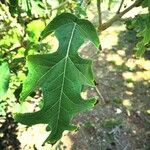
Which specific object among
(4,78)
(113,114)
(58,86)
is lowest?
(113,114)

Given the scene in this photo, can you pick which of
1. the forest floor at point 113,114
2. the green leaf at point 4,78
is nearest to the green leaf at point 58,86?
the green leaf at point 4,78

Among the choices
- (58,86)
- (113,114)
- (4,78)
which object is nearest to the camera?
(58,86)

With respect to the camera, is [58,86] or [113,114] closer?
[58,86]

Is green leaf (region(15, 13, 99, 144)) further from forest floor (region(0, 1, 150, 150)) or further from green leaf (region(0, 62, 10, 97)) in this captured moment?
forest floor (region(0, 1, 150, 150))

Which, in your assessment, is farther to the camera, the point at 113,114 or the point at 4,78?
the point at 113,114

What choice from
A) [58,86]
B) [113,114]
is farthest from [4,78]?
[113,114]

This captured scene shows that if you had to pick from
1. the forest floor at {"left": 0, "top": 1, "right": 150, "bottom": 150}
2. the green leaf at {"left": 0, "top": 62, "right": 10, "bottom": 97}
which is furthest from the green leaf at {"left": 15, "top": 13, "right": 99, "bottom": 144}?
the forest floor at {"left": 0, "top": 1, "right": 150, "bottom": 150}

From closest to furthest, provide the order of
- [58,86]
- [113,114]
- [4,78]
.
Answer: [58,86] < [4,78] < [113,114]

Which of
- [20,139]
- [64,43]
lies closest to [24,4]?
[64,43]

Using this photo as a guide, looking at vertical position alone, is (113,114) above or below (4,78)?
below

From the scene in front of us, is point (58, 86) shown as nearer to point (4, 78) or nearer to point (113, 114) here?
point (4, 78)
